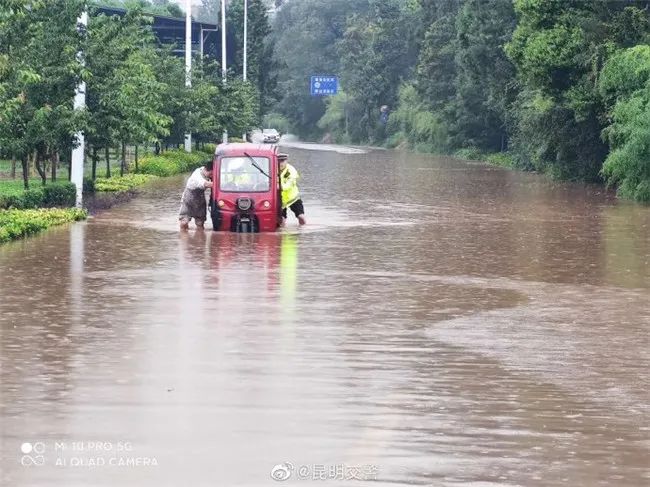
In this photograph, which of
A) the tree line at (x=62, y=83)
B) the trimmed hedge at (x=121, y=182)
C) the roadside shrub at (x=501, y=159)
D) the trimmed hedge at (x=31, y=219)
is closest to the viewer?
the trimmed hedge at (x=31, y=219)

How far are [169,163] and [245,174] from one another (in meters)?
24.8

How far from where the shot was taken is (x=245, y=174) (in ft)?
92.8

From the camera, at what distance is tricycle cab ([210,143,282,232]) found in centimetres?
2767

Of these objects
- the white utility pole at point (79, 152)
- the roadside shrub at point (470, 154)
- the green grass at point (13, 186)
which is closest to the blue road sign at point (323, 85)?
the roadside shrub at point (470, 154)

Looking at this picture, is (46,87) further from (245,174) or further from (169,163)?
(169,163)

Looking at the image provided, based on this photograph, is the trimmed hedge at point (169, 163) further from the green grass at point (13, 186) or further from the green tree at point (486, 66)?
the green tree at point (486, 66)

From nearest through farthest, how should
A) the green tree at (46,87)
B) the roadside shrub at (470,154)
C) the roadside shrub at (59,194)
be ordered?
the green tree at (46,87), the roadside shrub at (59,194), the roadside shrub at (470,154)

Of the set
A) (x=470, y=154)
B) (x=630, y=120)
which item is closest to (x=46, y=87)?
(x=630, y=120)

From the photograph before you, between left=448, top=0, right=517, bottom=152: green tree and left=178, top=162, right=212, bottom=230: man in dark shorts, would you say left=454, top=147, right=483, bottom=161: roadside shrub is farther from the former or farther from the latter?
left=178, top=162, right=212, bottom=230: man in dark shorts

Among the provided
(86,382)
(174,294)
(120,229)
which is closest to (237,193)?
(120,229)

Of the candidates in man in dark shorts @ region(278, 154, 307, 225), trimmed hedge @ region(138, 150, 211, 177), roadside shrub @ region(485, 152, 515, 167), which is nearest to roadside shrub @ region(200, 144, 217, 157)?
trimmed hedge @ region(138, 150, 211, 177)

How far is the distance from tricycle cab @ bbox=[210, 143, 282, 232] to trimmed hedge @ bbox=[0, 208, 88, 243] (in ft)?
10.1

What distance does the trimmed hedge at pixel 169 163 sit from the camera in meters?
50.5

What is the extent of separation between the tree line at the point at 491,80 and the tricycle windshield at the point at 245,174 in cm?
1307
